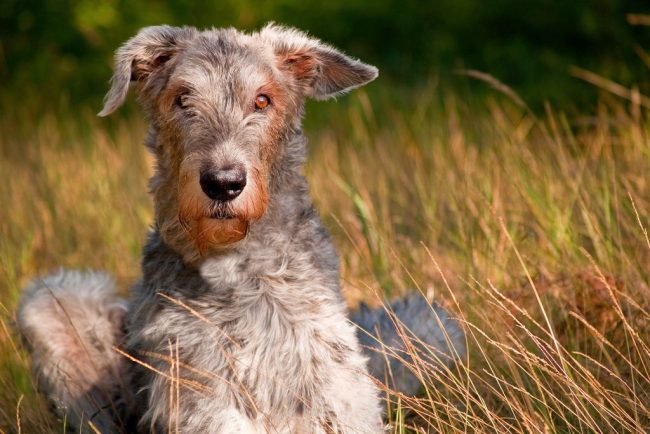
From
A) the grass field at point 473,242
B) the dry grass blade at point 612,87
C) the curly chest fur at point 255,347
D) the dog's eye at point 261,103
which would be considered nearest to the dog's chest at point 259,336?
the curly chest fur at point 255,347

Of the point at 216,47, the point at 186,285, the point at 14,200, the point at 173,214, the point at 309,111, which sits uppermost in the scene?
the point at 216,47

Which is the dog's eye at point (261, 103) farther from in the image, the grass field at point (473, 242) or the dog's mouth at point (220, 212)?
the grass field at point (473, 242)

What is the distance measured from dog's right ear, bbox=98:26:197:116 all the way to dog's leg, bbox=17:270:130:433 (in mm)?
1252

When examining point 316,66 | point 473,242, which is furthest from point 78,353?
point 473,242

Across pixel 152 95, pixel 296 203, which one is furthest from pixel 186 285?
pixel 152 95

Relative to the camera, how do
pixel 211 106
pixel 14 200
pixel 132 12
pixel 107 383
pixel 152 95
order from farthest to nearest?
pixel 132 12, pixel 14 200, pixel 107 383, pixel 152 95, pixel 211 106

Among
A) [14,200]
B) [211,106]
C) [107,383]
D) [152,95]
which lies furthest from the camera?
[14,200]

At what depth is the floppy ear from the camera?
15.9 feet

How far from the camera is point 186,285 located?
4.47 meters

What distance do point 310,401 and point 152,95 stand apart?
1632mm

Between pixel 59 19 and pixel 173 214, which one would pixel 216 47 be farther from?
pixel 59 19

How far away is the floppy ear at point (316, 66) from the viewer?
4.85m

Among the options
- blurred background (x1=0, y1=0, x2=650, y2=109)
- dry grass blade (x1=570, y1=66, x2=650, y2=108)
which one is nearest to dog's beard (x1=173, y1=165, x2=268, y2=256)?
dry grass blade (x1=570, y1=66, x2=650, y2=108)

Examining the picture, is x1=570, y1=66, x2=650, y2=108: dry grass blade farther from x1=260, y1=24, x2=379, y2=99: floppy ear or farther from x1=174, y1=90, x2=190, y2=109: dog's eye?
x1=174, y1=90, x2=190, y2=109: dog's eye
